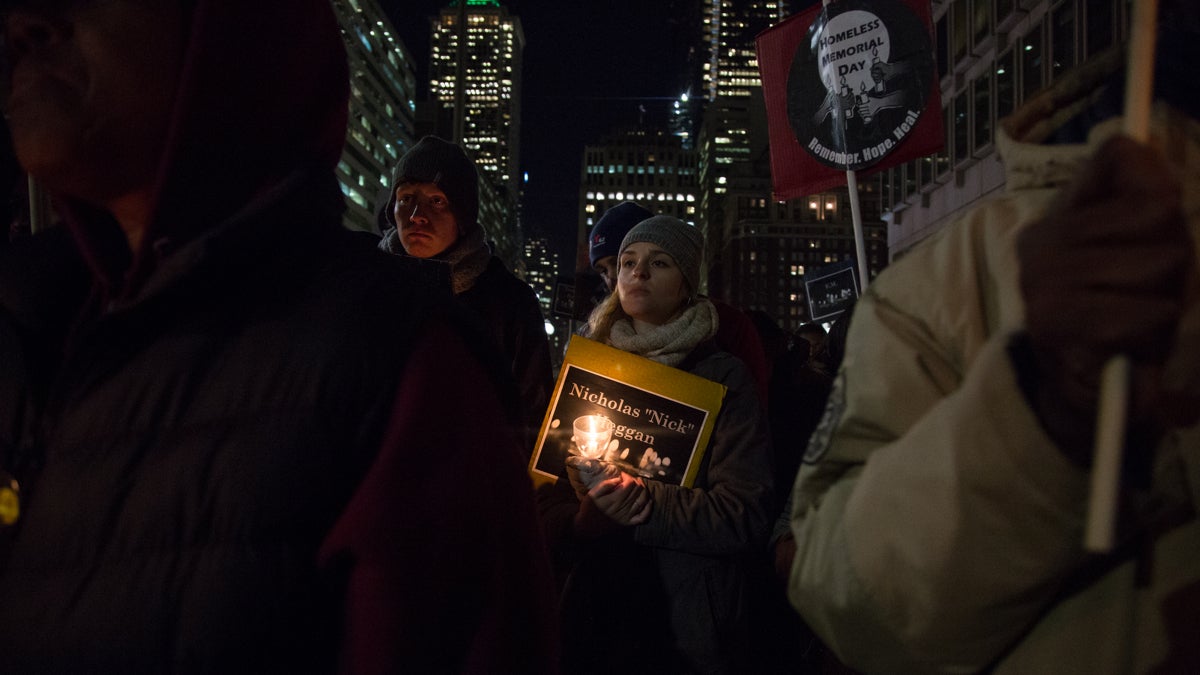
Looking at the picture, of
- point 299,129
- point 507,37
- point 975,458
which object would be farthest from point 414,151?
point 507,37

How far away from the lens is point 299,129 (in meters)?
1.40

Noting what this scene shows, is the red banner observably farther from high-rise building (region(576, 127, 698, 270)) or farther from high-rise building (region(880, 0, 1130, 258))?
high-rise building (region(576, 127, 698, 270))

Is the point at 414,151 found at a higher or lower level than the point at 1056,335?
higher

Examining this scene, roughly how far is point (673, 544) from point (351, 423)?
1.81 m

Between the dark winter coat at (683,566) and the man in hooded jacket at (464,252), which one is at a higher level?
the man in hooded jacket at (464,252)

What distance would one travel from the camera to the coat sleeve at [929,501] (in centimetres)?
95

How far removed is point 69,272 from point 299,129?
0.53m

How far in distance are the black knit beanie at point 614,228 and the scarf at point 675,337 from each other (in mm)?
1927

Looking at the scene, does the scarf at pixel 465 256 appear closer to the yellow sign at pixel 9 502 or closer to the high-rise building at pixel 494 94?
the yellow sign at pixel 9 502

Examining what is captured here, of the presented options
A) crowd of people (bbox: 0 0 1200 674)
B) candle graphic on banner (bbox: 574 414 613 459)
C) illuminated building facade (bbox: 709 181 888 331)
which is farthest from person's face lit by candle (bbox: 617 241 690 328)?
illuminated building facade (bbox: 709 181 888 331)

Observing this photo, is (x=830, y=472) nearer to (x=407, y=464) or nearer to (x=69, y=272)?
(x=407, y=464)

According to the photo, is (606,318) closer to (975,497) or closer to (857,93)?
(857,93)

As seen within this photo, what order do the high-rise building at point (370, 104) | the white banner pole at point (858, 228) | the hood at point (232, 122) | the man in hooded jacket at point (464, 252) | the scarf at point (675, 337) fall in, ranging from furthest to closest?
the high-rise building at point (370, 104), the white banner pole at point (858, 228), the man in hooded jacket at point (464, 252), the scarf at point (675, 337), the hood at point (232, 122)

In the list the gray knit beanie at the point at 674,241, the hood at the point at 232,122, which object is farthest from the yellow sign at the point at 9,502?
the gray knit beanie at the point at 674,241
